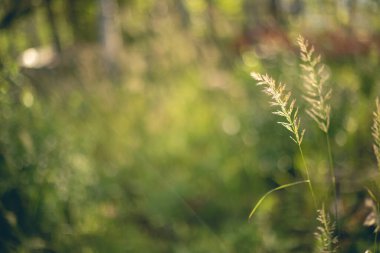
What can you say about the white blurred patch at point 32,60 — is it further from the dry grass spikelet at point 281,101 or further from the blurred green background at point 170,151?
the dry grass spikelet at point 281,101

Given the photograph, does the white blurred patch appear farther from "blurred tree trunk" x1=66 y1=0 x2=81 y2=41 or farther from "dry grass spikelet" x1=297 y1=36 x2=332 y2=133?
"blurred tree trunk" x1=66 y1=0 x2=81 y2=41

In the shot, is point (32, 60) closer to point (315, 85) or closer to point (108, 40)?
point (108, 40)

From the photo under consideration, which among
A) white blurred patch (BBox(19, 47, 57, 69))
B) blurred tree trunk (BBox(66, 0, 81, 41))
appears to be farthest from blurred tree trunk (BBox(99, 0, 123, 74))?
blurred tree trunk (BBox(66, 0, 81, 41))

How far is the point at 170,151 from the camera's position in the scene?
3281mm

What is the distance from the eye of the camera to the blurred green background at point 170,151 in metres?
2.02

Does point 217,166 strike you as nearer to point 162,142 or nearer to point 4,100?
point 162,142

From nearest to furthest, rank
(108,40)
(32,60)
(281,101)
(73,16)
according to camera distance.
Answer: (281,101) < (32,60) < (108,40) < (73,16)

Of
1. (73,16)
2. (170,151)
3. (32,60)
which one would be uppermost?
(73,16)

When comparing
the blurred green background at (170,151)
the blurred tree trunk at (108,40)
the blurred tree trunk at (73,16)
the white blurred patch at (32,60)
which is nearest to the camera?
the blurred green background at (170,151)

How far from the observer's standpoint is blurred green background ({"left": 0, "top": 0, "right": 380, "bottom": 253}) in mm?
2020

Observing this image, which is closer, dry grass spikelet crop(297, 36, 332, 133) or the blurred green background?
dry grass spikelet crop(297, 36, 332, 133)

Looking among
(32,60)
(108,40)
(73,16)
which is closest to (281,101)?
(32,60)

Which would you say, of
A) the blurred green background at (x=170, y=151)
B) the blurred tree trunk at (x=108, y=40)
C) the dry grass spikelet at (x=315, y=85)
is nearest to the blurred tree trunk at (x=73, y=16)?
the blurred tree trunk at (x=108, y=40)

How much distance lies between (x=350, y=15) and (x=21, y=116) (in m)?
2.61
